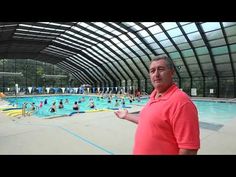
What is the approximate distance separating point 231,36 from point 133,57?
14.3 m

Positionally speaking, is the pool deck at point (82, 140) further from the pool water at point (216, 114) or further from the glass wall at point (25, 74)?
the glass wall at point (25, 74)

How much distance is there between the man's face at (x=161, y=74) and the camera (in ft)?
6.21

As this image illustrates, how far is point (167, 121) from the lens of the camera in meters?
1.69

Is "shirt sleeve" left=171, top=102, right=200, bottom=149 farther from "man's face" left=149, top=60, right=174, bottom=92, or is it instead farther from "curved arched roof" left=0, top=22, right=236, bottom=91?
"curved arched roof" left=0, top=22, right=236, bottom=91

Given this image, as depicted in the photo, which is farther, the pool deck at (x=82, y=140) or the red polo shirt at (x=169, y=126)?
the pool deck at (x=82, y=140)

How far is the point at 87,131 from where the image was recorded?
27.6 feet

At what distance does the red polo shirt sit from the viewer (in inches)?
61.5

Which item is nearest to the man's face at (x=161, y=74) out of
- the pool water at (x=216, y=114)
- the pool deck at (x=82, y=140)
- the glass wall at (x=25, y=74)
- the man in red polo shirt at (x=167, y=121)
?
the man in red polo shirt at (x=167, y=121)

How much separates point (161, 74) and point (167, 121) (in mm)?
456

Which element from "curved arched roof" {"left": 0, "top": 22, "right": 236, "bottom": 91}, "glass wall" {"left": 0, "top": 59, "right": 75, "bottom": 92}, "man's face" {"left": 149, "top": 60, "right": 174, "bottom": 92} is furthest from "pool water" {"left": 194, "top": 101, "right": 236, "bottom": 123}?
"glass wall" {"left": 0, "top": 59, "right": 75, "bottom": 92}

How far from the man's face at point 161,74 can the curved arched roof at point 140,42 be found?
18445 mm
